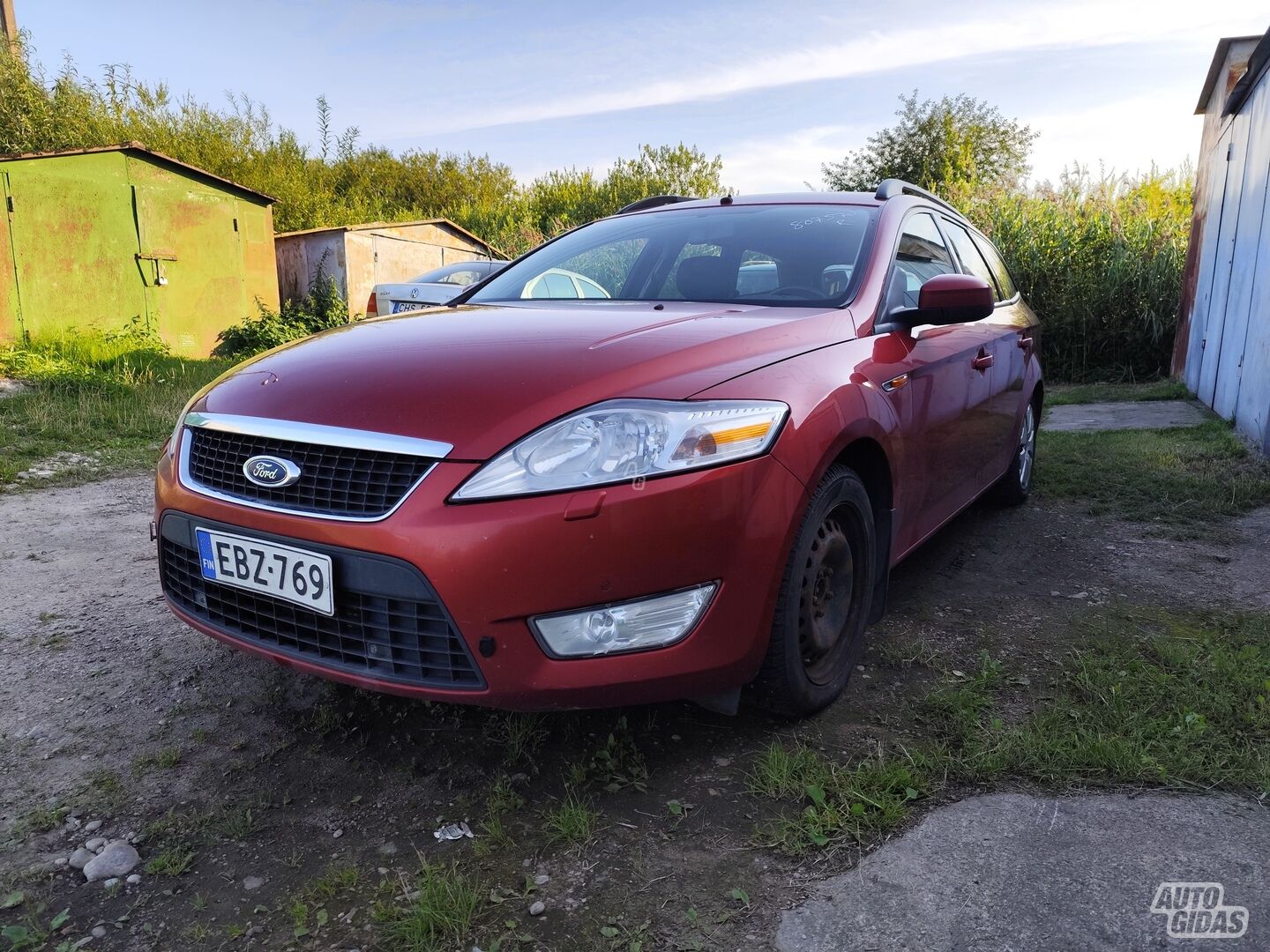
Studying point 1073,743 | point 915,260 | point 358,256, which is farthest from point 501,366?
point 358,256

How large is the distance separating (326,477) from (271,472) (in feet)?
0.52

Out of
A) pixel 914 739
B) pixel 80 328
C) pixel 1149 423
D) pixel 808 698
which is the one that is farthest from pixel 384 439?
pixel 80 328

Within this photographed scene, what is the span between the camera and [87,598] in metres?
3.33

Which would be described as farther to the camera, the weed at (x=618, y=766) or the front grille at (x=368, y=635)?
the weed at (x=618, y=766)

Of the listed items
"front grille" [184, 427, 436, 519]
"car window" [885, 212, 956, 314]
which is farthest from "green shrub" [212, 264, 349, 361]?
"front grille" [184, 427, 436, 519]

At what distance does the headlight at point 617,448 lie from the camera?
1.80 meters

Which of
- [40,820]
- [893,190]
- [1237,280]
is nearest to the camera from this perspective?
[40,820]

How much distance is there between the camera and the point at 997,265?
14.7ft

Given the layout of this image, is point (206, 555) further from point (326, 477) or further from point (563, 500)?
point (563, 500)

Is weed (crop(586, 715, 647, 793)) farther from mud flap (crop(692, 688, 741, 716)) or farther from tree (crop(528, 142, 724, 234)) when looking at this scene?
tree (crop(528, 142, 724, 234))

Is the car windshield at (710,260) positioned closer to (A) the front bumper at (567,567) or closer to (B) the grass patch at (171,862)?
(A) the front bumper at (567,567)

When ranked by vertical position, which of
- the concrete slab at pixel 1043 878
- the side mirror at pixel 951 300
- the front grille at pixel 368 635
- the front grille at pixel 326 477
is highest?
the side mirror at pixel 951 300

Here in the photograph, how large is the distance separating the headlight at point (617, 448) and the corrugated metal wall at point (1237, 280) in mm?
4961

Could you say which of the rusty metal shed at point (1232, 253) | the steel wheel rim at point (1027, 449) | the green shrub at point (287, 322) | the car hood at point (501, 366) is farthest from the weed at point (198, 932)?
the green shrub at point (287, 322)
